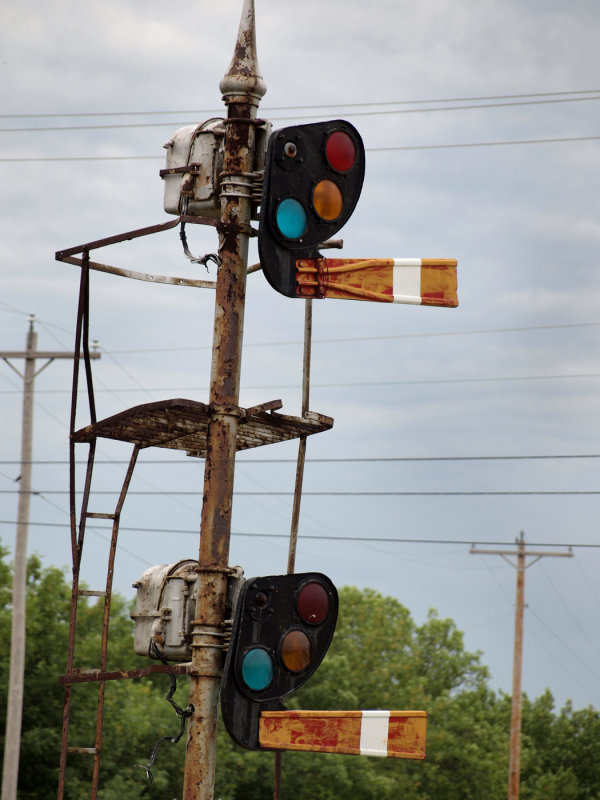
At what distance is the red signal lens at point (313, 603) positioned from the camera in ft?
11.3

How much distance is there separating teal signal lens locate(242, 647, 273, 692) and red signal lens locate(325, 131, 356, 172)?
4.82 ft

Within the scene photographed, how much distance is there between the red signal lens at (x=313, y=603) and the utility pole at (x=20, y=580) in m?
18.6

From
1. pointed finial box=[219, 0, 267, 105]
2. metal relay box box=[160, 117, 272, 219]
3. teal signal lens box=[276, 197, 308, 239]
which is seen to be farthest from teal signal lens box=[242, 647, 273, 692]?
pointed finial box=[219, 0, 267, 105]

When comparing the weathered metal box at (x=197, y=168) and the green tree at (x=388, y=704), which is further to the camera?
the green tree at (x=388, y=704)

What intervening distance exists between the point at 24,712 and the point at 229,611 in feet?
84.5

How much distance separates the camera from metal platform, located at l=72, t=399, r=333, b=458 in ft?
12.3

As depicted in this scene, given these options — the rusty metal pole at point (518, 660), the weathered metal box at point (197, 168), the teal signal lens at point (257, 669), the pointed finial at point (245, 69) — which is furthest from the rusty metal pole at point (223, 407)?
the rusty metal pole at point (518, 660)

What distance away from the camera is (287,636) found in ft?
11.2

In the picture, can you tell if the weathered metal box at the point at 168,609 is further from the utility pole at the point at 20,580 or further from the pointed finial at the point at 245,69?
the utility pole at the point at 20,580

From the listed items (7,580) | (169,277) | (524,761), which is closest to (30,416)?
(7,580)

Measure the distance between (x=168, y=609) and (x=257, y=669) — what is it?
0.61 metres

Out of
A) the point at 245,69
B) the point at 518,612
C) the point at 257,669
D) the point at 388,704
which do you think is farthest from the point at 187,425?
the point at 388,704

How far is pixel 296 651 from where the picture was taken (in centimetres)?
345

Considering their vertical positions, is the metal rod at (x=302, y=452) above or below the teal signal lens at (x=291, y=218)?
below
